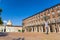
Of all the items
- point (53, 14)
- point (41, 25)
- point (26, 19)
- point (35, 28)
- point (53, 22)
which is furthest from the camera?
point (26, 19)

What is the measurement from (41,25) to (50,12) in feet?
22.8

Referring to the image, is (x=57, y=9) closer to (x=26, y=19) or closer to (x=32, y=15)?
(x=32, y=15)

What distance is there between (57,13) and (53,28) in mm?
6021

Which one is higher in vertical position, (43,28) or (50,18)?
(50,18)

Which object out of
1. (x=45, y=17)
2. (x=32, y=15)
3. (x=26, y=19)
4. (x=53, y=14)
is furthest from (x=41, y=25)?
(x=26, y=19)

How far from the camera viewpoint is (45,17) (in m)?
57.2

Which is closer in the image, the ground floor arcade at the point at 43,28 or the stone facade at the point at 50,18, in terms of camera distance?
the ground floor arcade at the point at 43,28

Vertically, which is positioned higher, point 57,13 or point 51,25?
point 57,13

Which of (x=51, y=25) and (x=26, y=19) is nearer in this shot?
(x=51, y=25)

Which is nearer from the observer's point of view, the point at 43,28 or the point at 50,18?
the point at 50,18

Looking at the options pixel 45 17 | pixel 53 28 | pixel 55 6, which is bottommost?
pixel 53 28

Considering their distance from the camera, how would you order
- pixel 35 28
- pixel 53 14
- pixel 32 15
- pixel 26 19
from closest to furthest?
pixel 53 14
pixel 35 28
pixel 32 15
pixel 26 19

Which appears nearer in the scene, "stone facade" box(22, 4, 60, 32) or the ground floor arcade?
the ground floor arcade

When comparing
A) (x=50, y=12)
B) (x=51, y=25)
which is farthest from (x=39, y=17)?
(x=51, y=25)
